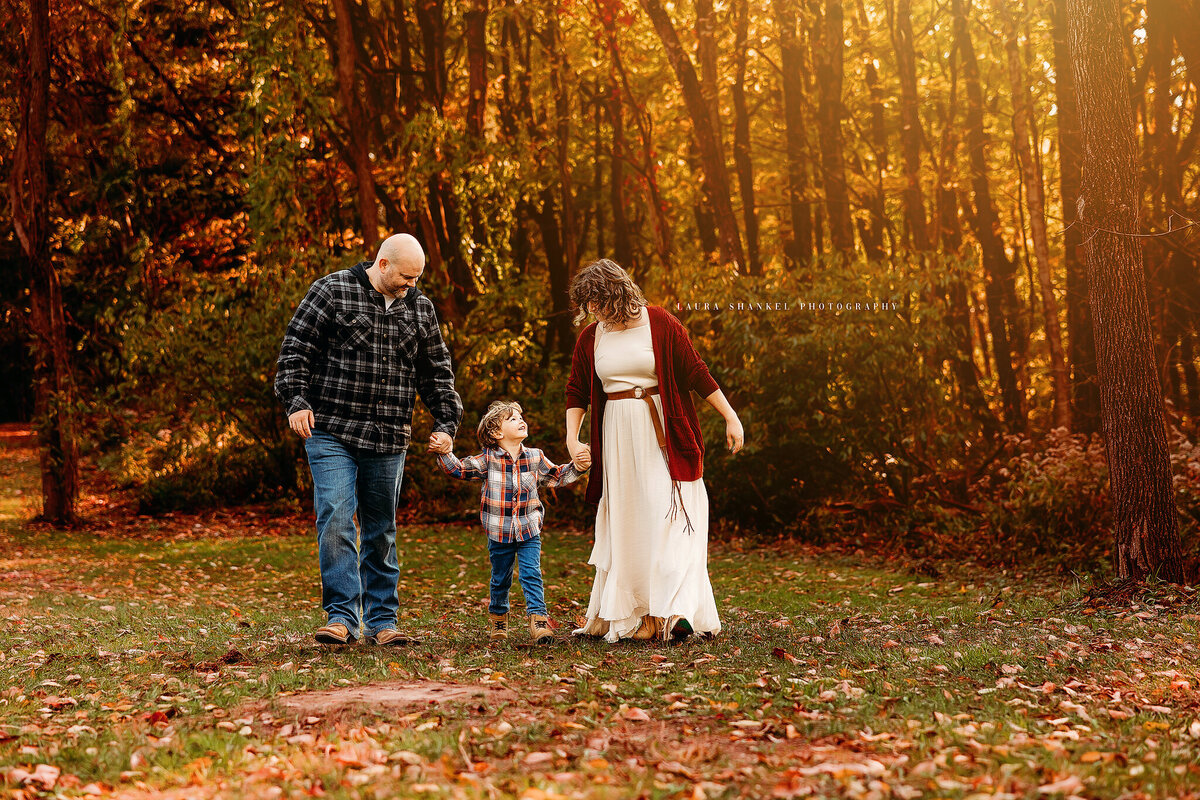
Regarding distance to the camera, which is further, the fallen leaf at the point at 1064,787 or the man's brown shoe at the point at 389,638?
the man's brown shoe at the point at 389,638

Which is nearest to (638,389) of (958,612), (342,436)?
(342,436)

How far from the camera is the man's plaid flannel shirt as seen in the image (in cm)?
607

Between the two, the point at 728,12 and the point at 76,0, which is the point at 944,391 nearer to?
the point at 728,12

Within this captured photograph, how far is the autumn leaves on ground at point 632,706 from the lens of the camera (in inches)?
151

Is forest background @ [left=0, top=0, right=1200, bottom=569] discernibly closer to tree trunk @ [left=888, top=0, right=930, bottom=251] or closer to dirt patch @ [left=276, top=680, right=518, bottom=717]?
tree trunk @ [left=888, top=0, right=930, bottom=251]

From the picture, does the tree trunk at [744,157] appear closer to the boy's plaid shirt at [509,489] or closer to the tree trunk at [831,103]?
the tree trunk at [831,103]

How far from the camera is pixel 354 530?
613cm

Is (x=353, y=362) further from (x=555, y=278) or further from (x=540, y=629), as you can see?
(x=555, y=278)

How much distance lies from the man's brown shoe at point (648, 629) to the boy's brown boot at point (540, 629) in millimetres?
474

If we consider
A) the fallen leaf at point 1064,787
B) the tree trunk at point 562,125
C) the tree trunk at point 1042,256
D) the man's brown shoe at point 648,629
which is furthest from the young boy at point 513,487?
the tree trunk at point 562,125

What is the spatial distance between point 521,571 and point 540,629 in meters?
0.43

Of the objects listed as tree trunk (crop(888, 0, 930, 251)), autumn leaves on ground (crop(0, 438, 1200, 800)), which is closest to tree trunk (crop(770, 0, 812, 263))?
tree trunk (crop(888, 0, 930, 251))

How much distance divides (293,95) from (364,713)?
45.7 feet

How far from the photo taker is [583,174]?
1039 inches
